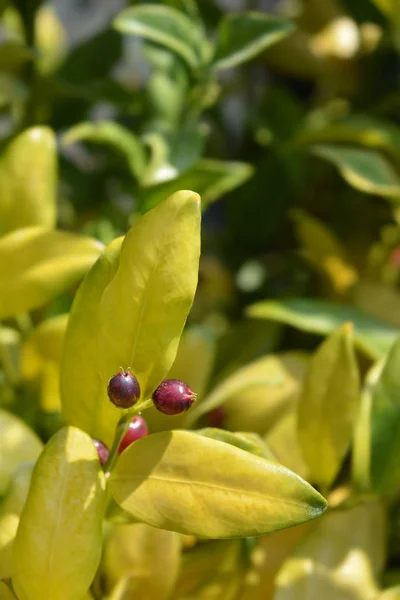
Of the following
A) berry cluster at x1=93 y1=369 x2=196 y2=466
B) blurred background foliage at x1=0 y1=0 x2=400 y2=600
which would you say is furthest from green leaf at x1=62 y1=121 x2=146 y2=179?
berry cluster at x1=93 y1=369 x2=196 y2=466

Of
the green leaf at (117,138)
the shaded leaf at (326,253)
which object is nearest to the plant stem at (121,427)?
the green leaf at (117,138)

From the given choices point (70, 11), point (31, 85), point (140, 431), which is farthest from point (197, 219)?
point (70, 11)

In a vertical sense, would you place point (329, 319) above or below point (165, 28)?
below

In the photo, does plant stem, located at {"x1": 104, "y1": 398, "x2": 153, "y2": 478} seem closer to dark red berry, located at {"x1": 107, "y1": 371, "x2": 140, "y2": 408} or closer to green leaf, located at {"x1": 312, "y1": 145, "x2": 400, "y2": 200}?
dark red berry, located at {"x1": 107, "y1": 371, "x2": 140, "y2": 408}

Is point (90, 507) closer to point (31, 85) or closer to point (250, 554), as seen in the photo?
point (250, 554)

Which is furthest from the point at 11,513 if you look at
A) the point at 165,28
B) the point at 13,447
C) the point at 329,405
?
the point at 165,28

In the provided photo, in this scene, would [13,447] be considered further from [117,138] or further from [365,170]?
[365,170]

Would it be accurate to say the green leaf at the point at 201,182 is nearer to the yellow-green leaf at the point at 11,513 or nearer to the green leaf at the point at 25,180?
the green leaf at the point at 25,180
